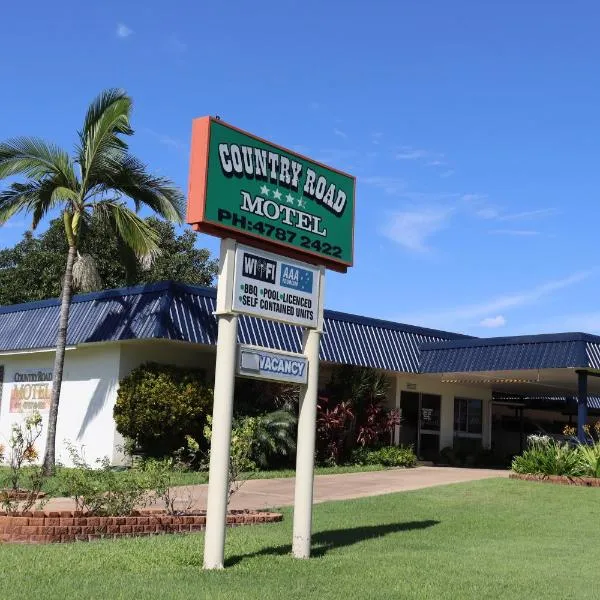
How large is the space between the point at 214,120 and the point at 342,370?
14.3 m

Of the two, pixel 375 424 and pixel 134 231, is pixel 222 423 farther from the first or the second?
pixel 375 424

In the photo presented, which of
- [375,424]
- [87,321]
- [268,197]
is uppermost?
[268,197]

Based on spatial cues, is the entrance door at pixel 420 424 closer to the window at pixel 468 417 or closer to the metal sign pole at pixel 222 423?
the window at pixel 468 417

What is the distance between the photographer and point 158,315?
61.5 ft

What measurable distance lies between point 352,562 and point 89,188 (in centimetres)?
1221

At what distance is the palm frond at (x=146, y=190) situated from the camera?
18.7 meters

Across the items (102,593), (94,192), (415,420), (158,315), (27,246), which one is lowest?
(102,593)

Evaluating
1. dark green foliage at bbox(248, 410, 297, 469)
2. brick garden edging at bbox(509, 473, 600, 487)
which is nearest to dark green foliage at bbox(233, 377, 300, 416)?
dark green foliage at bbox(248, 410, 297, 469)

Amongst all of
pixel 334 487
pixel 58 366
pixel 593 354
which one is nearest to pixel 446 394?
pixel 593 354

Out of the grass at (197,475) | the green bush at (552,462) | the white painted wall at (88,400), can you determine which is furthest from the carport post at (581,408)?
the white painted wall at (88,400)

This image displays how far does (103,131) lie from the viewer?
1803 cm

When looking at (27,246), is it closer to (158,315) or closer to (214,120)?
(158,315)

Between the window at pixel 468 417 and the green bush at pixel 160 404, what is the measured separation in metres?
10.2

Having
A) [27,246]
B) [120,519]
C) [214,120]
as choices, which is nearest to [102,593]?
[120,519]
